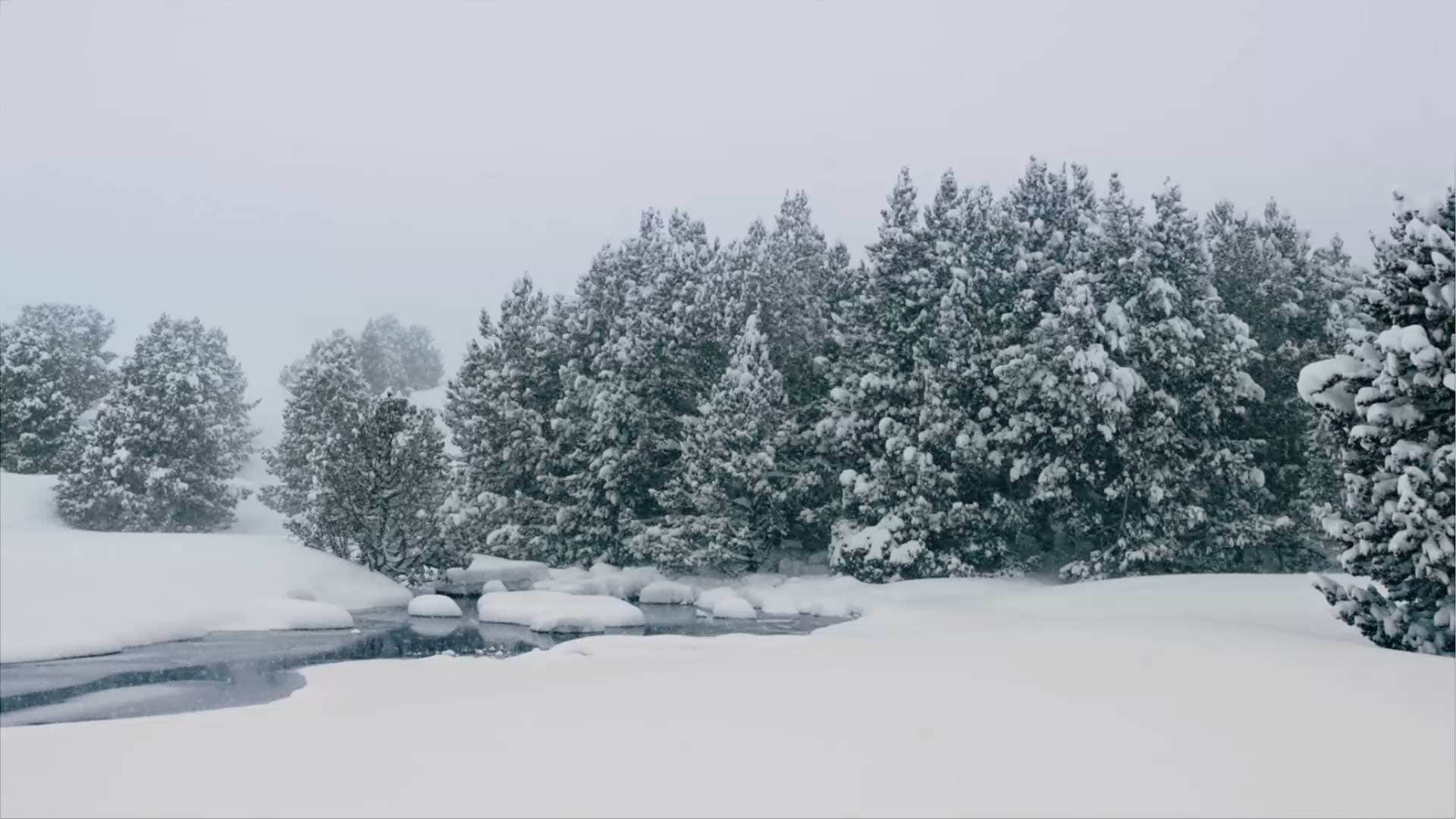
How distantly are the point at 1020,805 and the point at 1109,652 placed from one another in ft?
21.8

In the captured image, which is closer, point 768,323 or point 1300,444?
point 1300,444

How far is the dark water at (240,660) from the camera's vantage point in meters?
19.0

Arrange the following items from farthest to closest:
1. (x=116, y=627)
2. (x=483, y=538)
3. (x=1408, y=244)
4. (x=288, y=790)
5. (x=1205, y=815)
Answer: (x=483, y=538)
(x=116, y=627)
(x=1408, y=244)
(x=288, y=790)
(x=1205, y=815)

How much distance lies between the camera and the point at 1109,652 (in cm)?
1551

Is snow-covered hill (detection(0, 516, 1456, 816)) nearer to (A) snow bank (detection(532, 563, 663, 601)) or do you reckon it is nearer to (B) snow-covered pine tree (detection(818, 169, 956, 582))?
(B) snow-covered pine tree (detection(818, 169, 956, 582))

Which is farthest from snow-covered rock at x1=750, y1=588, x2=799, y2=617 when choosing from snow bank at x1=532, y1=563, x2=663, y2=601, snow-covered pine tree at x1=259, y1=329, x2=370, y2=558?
snow-covered pine tree at x1=259, y1=329, x2=370, y2=558

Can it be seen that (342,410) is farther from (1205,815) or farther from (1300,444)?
(1205,815)

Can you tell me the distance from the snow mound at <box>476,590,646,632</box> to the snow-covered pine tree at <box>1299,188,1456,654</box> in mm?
21309

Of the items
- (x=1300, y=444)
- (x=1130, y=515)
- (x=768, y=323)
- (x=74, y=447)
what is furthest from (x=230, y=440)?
(x=1300, y=444)

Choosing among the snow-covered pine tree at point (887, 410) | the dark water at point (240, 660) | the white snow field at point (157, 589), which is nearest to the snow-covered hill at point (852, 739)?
the dark water at point (240, 660)

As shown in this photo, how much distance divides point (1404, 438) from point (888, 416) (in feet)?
89.0

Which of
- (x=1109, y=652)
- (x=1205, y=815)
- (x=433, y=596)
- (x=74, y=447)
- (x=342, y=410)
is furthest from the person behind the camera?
(x=74, y=447)

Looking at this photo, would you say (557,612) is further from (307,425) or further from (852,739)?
(307,425)

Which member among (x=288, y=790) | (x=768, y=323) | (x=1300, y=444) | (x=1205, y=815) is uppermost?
(x=768, y=323)
